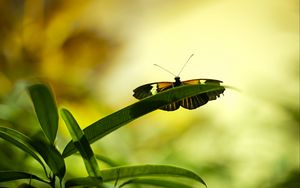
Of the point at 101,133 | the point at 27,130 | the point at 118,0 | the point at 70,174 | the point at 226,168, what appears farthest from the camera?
the point at 118,0

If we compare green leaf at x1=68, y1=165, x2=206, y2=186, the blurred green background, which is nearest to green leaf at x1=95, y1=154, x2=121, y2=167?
green leaf at x1=68, y1=165, x2=206, y2=186

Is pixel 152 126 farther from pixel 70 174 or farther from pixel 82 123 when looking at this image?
pixel 70 174

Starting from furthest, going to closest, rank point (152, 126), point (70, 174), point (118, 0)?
point (118, 0) → point (152, 126) → point (70, 174)

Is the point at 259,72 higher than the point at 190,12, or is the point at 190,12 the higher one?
the point at 190,12

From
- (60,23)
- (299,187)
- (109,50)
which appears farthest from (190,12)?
(299,187)

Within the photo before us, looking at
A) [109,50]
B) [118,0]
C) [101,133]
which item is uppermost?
[118,0]

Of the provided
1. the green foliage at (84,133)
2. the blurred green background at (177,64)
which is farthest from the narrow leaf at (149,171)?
the blurred green background at (177,64)

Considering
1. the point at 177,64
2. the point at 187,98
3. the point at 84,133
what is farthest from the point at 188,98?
the point at 177,64

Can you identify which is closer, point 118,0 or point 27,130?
point 27,130

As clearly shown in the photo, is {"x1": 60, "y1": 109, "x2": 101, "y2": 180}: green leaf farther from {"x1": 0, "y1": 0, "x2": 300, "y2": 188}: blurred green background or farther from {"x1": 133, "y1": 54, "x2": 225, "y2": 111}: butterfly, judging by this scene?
{"x1": 0, "y1": 0, "x2": 300, "y2": 188}: blurred green background
